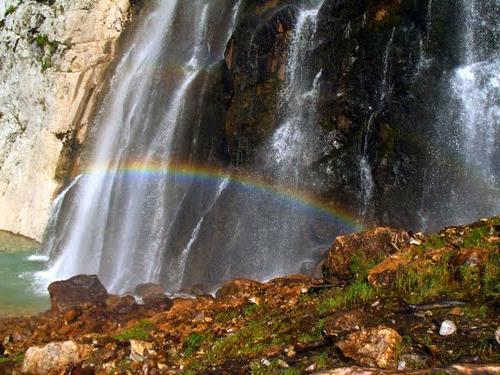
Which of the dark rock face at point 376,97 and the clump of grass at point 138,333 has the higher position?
the dark rock face at point 376,97

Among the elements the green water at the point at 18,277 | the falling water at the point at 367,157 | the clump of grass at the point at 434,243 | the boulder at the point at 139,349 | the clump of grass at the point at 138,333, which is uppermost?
the falling water at the point at 367,157

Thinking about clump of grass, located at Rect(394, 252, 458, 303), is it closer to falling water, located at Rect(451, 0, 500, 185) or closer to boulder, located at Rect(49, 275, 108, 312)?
falling water, located at Rect(451, 0, 500, 185)

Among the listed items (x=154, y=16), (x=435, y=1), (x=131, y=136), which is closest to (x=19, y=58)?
(x=154, y=16)

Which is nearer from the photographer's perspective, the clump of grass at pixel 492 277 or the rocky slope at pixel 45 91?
the clump of grass at pixel 492 277

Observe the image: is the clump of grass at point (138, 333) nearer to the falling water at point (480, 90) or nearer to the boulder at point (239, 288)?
the boulder at point (239, 288)

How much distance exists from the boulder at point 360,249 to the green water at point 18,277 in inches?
421

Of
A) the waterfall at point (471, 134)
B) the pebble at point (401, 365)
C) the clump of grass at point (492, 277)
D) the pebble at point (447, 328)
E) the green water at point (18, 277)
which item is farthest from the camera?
the green water at point (18, 277)

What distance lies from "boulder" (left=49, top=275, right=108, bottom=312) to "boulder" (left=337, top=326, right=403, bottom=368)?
9.38 meters

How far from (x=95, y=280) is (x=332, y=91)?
29.7 ft

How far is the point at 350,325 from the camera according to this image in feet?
16.5

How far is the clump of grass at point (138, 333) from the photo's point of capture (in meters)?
6.74

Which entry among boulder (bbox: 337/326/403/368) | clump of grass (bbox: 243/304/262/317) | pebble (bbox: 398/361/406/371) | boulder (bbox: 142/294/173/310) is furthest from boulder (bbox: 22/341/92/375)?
boulder (bbox: 142/294/173/310)

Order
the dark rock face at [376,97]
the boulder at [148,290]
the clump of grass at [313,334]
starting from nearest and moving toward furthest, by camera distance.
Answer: the clump of grass at [313,334], the dark rock face at [376,97], the boulder at [148,290]

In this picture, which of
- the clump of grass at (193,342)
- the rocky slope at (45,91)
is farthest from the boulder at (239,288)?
the rocky slope at (45,91)
